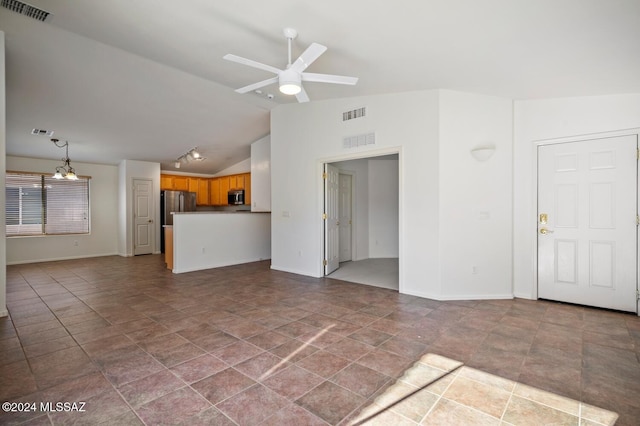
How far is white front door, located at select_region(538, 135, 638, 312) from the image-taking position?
11.6ft

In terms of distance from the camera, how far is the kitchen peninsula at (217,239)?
5.92 metres

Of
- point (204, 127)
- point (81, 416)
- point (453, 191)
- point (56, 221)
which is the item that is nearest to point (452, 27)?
point (453, 191)

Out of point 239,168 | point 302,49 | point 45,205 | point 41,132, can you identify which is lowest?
point 45,205

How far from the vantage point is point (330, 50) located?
11.1 ft

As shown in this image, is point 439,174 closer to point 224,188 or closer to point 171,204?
point 224,188

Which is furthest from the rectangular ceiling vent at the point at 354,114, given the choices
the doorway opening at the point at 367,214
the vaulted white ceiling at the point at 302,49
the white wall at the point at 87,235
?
the white wall at the point at 87,235

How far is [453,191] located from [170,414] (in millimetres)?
3814

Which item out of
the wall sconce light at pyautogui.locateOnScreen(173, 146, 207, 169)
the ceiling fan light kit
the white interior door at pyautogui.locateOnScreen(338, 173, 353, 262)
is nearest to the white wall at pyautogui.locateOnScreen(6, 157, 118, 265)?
the wall sconce light at pyautogui.locateOnScreen(173, 146, 207, 169)

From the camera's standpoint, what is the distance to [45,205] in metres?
7.50

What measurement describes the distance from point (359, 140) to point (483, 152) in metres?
1.77

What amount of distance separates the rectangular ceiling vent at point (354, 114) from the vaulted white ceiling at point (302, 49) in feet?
0.85

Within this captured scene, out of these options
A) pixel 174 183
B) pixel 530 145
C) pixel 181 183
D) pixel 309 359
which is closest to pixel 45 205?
pixel 174 183

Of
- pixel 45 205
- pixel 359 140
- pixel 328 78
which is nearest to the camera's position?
pixel 328 78

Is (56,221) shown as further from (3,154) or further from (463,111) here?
(463,111)
